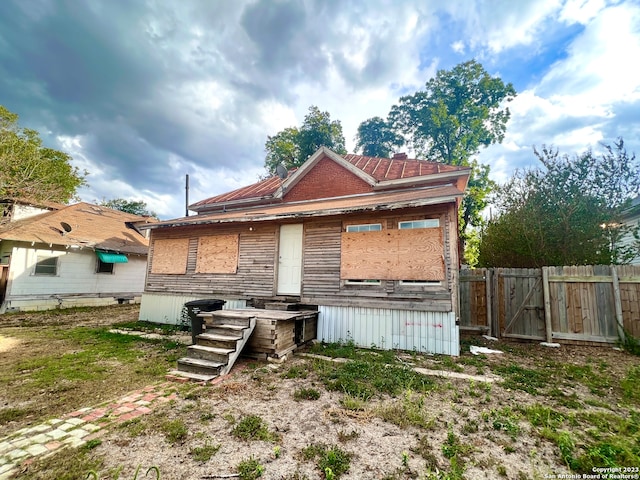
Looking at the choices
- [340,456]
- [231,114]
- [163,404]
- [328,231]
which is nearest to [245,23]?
[231,114]

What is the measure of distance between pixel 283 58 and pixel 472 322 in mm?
12164

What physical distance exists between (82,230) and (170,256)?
30.0 feet

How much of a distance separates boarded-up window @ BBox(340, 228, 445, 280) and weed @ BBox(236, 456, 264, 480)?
525 cm

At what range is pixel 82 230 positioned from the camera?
14938 millimetres

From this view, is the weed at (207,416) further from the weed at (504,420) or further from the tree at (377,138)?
the tree at (377,138)

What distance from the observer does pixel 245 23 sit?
9.10 m

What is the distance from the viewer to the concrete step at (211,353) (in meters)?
4.83

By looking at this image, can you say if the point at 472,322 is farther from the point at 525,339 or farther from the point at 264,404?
the point at 264,404

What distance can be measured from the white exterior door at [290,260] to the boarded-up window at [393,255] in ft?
4.91

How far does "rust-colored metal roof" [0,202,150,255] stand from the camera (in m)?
12.4

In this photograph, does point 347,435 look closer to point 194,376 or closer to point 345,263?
point 194,376

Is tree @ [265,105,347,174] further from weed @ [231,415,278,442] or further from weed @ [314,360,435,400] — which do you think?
weed @ [231,415,278,442]

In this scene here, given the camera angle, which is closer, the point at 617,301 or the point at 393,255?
the point at 617,301

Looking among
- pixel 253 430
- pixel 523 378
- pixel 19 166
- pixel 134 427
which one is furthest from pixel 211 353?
pixel 19 166
